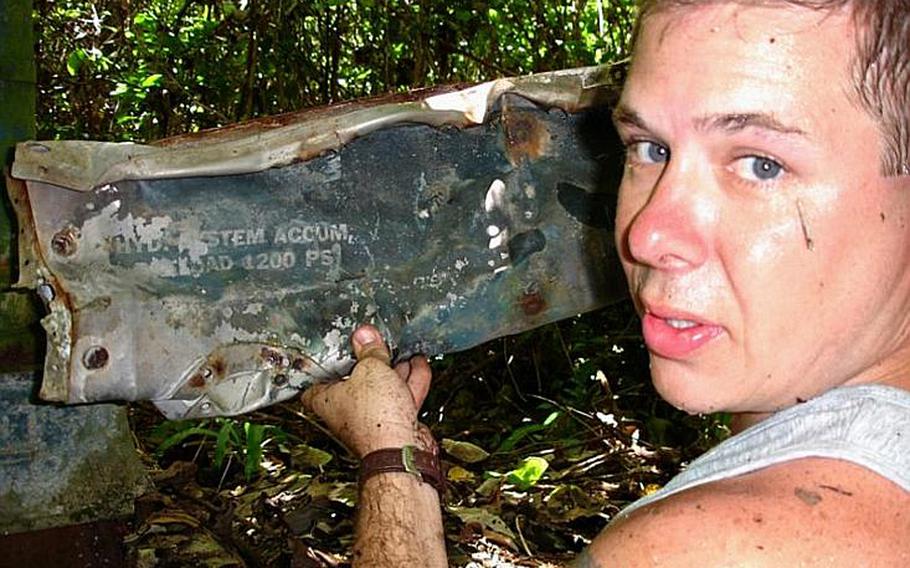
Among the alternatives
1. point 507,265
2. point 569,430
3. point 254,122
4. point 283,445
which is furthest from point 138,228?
point 569,430

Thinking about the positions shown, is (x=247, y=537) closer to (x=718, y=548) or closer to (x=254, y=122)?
(x=254, y=122)

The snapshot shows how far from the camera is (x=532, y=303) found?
2439 millimetres

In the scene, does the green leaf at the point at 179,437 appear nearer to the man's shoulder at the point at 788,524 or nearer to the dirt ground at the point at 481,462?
the dirt ground at the point at 481,462

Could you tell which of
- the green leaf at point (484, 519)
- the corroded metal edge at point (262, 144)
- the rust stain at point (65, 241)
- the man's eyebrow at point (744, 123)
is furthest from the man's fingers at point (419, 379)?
the green leaf at point (484, 519)

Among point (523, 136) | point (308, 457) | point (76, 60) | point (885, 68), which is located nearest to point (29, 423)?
point (523, 136)

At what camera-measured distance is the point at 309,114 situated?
2164mm

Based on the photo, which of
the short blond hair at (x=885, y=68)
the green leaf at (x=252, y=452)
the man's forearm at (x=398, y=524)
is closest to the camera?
the short blond hair at (x=885, y=68)

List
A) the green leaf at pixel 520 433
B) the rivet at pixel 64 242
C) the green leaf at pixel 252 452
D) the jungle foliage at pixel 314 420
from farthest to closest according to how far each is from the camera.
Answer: the green leaf at pixel 520 433, the green leaf at pixel 252 452, the jungle foliage at pixel 314 420, the rivet at pixel 64 242

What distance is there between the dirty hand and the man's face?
0.74 meters

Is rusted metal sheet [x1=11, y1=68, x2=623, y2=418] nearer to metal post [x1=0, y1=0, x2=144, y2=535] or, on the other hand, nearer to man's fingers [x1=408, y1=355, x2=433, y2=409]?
man's fingers [x1=408, y1=355, x2=433, y2=409]

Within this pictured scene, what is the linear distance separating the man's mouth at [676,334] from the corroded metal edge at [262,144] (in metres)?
0.90

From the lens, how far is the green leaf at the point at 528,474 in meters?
3.93

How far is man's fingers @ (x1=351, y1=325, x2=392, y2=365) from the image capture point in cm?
222

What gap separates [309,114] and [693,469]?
1.12 m
